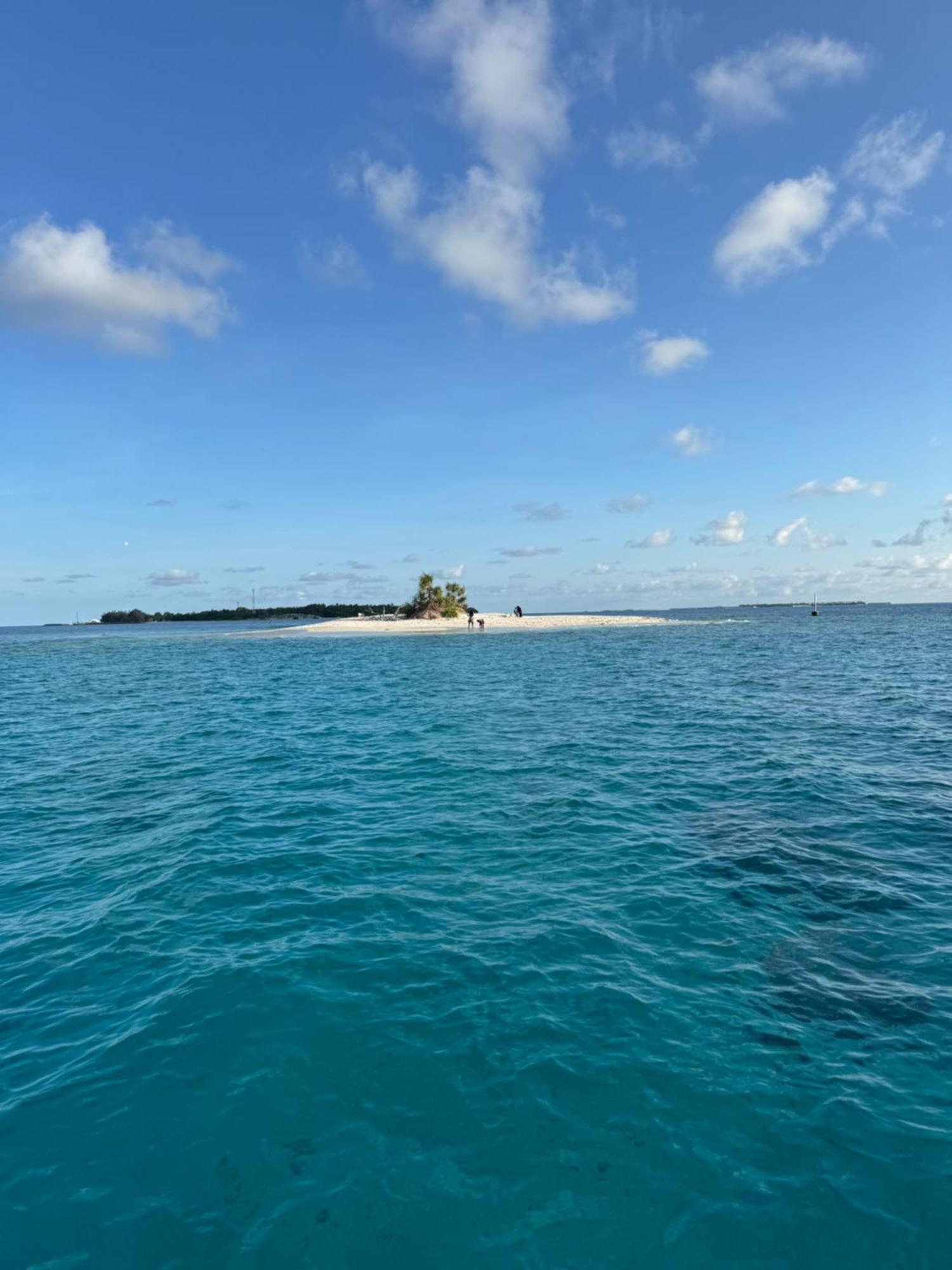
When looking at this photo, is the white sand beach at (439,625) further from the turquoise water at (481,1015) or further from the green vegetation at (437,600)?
the turquoise water at (481,1015)

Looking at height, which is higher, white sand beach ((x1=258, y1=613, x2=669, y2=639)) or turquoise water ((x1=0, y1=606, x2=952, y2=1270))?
Result: white sand beach ((x1=258, y1=613, x2=669, y2=639))

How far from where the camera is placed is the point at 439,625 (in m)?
114

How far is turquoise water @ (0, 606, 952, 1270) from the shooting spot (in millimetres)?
5852

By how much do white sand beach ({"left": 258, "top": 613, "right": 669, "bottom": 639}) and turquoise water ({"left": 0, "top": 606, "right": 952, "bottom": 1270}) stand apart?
81364mm

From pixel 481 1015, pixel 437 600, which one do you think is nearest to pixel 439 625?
pixel 437 600

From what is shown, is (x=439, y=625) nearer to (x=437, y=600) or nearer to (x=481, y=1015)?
(x=437, y=600)

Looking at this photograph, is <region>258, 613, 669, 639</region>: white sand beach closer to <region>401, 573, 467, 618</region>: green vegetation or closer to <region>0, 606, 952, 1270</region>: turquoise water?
<region>401, 573, 467, 618</region>: green vegetation

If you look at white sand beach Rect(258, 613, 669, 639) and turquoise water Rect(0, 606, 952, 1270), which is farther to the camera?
white sand beach Rect(258, 613, 669, 639)

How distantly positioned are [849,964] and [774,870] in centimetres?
337

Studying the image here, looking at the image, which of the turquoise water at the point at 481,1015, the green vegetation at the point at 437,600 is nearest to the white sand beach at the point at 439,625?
the green vegetation at the point at 437,600

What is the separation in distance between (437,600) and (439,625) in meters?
13.8

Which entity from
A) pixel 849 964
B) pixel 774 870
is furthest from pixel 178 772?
pixel 849 964

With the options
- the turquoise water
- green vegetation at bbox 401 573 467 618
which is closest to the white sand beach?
green vegetation at bbox 401 573 467 618

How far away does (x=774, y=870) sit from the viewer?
13.0 meters
